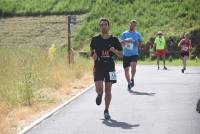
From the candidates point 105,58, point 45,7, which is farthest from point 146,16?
point 105,58

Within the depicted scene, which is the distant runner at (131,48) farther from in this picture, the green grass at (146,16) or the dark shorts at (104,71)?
the green grass at (146,16)

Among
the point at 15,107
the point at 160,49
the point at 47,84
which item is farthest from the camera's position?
the point at 160,49

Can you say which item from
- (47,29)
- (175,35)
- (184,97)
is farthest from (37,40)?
(184,97)

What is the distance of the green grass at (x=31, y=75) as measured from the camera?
48.0ft

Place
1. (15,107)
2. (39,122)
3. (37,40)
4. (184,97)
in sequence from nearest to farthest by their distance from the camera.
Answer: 1. (39,122)
2. (15,107)
3. (184,97)
4. (37,40)

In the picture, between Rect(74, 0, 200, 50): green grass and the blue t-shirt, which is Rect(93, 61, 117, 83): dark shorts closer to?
the blue t-shirt

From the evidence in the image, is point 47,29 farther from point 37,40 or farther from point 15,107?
point 15,107

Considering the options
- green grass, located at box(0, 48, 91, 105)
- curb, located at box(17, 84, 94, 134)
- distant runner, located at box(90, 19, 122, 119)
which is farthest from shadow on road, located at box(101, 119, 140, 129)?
green grass, located at box(0, 48, 91, 105)

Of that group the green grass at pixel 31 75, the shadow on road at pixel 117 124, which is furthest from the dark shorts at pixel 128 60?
the shadow on road at pixel 117 124

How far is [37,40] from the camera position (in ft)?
156

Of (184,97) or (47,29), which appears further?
(47,29)

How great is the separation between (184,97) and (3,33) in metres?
35.2

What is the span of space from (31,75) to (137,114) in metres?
3.33

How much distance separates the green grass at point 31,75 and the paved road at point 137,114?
109 centimetres
